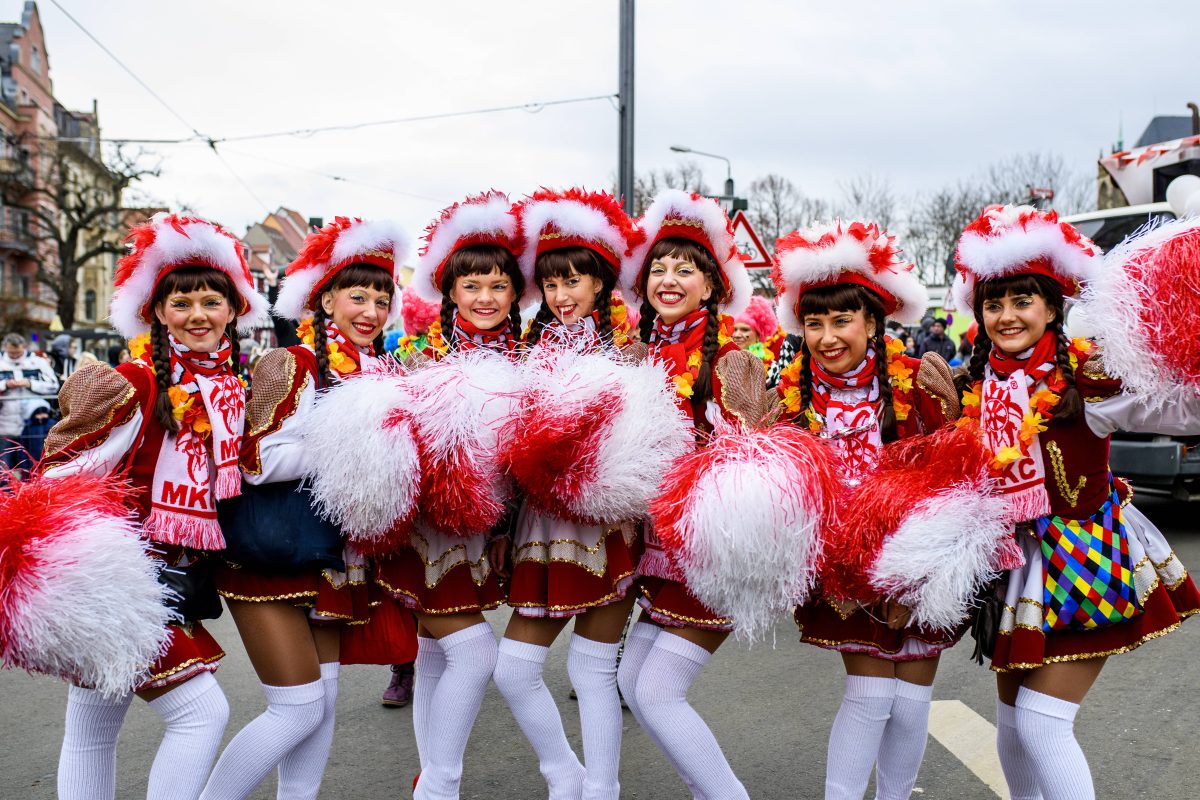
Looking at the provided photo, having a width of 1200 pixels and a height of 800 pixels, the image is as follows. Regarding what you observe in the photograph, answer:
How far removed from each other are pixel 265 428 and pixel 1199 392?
2408 mm

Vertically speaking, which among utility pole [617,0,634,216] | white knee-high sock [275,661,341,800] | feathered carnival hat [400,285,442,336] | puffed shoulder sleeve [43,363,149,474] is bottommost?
white knee-high sock [275,661,341,800]

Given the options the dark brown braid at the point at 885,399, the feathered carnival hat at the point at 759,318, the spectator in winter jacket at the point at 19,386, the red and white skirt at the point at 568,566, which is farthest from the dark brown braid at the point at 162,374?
the spectator in winter jacket at the point at 19,386

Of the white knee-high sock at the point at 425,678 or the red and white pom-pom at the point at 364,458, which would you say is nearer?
the red and white pom-pom at the point at 364,458

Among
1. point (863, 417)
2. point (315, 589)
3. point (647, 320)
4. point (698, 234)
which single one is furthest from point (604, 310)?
point (315, 589)

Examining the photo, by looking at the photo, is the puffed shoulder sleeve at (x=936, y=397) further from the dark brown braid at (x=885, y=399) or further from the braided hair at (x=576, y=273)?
the braided hair at (x=576, y=273)

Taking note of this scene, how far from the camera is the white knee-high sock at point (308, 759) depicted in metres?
2.84

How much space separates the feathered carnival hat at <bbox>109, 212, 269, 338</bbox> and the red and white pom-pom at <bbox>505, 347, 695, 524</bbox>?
97 cm

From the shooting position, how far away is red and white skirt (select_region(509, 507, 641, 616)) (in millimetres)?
2781

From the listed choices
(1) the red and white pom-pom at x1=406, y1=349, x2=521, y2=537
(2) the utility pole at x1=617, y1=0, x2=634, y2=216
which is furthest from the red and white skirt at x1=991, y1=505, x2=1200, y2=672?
(2) the utility pole at x1=617, y1=0, x2=634, y2=216

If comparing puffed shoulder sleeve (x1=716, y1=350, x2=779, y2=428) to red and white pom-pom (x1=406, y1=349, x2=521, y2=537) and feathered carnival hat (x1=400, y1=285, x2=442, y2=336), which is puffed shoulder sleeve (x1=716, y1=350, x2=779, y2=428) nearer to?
red and white pom-pom (x1=406, y1=349, x2=521, y2=537)

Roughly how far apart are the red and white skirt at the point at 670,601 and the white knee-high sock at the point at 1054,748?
2.63 ft

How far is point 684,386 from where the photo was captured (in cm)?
285

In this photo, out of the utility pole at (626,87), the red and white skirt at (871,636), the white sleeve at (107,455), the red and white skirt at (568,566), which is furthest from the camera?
the utility pole at (626,87)

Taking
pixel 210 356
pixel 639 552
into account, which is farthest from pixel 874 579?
pixel 210 356
